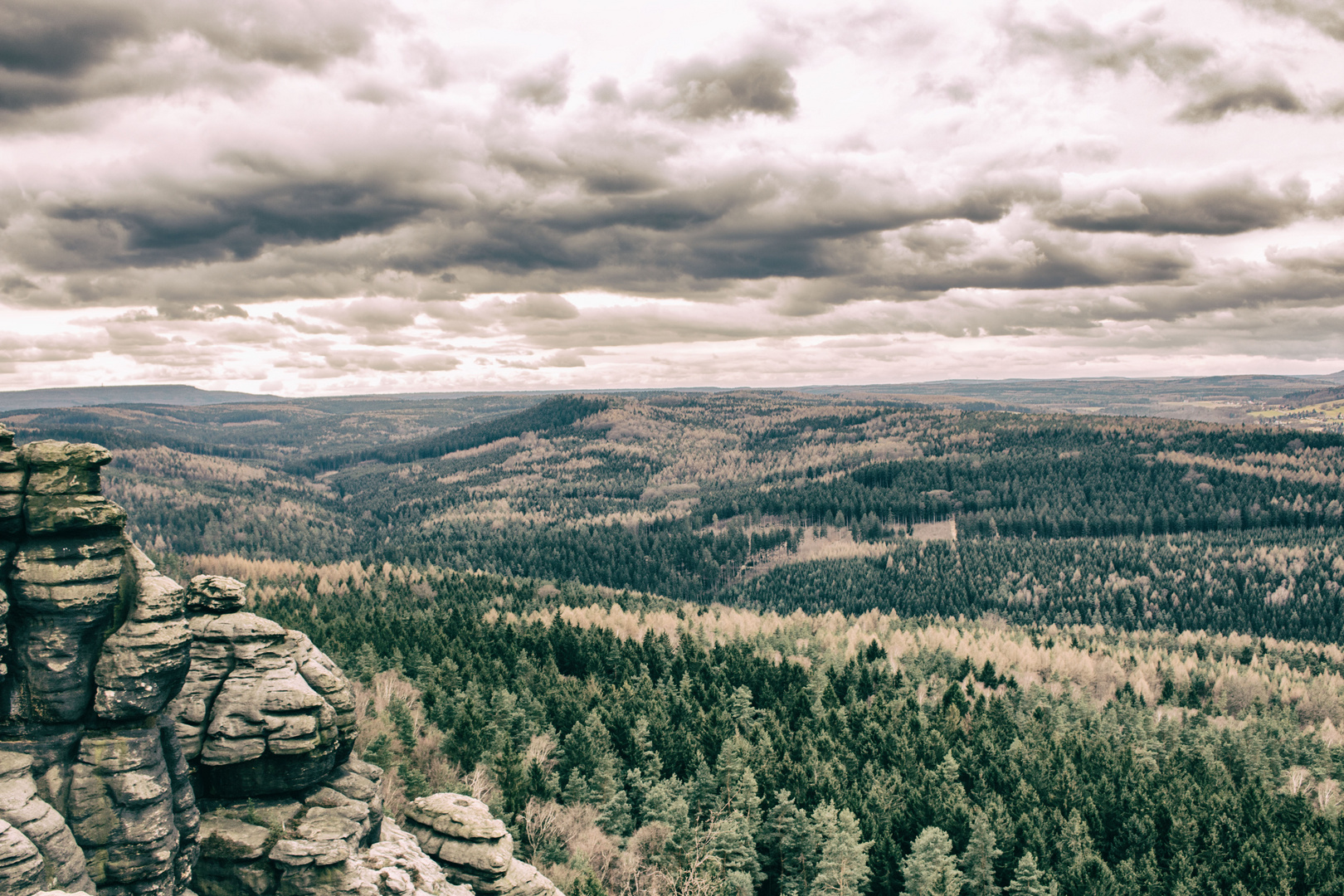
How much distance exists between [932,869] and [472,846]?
33486 mm

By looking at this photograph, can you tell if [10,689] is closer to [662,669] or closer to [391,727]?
[391,727]

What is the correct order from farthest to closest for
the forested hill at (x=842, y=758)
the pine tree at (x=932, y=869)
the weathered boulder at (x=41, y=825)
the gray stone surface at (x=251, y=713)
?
the forested hill at (x=842, y=758), the pine tree at (x=932, y=869), the gray stone surface at (x=251, y=713), the weathered boulder at (x=41, y=825)

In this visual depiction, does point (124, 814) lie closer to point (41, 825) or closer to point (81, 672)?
point (41, 825)

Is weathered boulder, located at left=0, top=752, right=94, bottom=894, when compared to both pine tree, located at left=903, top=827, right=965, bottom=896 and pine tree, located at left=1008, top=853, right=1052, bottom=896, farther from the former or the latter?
pine tree, located at left=1008, top=853, right=1052, bottom=896

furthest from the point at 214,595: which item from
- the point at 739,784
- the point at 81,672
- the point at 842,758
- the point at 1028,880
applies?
the point at 842,758

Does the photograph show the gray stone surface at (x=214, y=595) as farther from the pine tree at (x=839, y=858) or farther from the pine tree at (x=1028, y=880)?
the pine tree at (x=1028, y=880)

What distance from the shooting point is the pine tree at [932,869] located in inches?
2040

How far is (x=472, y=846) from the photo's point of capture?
38.0 meters

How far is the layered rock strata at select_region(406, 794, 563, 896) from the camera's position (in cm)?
3747

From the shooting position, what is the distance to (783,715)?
88.9 meters

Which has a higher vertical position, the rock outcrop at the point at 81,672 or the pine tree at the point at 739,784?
the rock outcrop at the point at 81,672

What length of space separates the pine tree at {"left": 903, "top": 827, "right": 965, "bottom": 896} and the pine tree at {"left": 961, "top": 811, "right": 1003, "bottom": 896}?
104 centimetres

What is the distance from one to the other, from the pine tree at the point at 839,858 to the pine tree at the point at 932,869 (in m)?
3.21

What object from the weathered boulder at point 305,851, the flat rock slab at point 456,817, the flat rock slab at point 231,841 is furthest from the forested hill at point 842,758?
the flat rock slab at point 231,841
